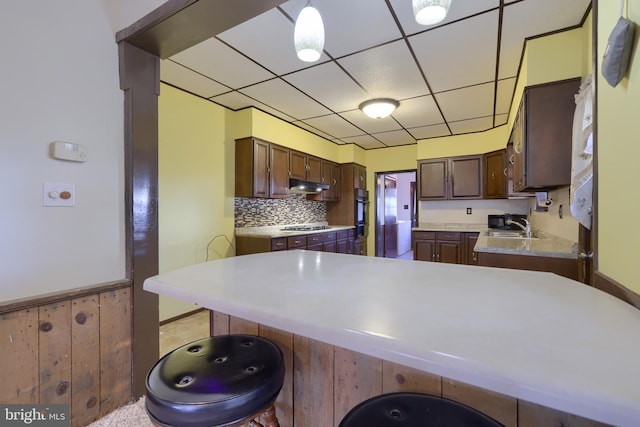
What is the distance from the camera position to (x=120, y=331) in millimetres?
1569

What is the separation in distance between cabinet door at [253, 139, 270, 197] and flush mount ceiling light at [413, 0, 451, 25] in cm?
255

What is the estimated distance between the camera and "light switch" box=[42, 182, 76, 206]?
1343 mm

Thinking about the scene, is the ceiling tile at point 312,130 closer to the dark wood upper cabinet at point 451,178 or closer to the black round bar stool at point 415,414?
the dark wood upper cabinet at point 451,178

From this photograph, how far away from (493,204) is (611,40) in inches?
169

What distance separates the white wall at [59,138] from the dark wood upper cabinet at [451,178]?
4.42m

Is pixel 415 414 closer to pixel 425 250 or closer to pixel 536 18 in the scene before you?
pixel 536 18

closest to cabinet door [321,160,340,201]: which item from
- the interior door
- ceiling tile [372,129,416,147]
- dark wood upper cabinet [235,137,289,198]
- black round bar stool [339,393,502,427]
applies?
ceiling tile [372,129,416,147]

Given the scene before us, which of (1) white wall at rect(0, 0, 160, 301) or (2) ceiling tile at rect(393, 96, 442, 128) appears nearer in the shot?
(1) white wall at rect(0, 0, 160, 301)

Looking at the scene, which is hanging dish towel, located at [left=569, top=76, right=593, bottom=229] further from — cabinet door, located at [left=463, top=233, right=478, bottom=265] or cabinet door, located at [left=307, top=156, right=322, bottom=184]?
cabinet door, located at [left=307, top=156, right=322, bottom=184]

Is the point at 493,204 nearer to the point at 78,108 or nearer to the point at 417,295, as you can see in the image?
the point at 417,295

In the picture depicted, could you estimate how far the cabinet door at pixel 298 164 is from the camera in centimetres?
416

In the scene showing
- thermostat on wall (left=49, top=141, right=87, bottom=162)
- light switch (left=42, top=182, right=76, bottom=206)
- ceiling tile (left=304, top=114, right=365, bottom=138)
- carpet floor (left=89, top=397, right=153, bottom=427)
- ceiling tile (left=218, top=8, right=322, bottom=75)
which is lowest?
carpet floor (left=89, top=397, right=153, bottom=427)

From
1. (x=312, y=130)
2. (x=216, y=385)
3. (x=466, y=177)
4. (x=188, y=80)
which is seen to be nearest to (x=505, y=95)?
(x=466, y=177)

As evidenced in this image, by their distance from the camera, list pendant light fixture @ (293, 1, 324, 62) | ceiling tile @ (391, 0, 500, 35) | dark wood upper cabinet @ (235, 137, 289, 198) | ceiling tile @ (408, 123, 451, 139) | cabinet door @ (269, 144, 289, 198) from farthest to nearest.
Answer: ceiling tile @ (408, 123, 451, 139) → cabinet door @ (269, 144, 289, 198) → dark wood upper cabinet @ (235, 137, 289, 198) → ceiling tile @ (391, 0, 500, 35) → pendant light fixture @ (293, 1, 324, 62)
